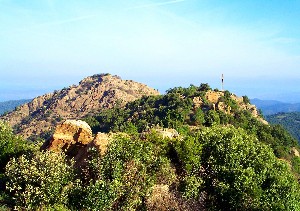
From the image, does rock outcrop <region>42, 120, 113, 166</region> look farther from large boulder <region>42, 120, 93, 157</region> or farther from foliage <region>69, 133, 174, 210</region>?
foliage <region>69, 133, 174, 210</region>

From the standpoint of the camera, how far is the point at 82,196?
32.0 m

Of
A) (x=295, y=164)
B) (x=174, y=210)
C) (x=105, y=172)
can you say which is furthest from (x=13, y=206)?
(x=295, y=164)

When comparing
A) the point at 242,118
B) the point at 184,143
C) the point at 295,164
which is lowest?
the point at 295,164

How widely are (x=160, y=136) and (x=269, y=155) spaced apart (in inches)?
511

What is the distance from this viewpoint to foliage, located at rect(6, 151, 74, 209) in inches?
1243

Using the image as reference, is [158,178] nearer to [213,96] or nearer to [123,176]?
[123,176]

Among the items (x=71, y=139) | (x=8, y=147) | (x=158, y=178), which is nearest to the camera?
(x=158, y=178)

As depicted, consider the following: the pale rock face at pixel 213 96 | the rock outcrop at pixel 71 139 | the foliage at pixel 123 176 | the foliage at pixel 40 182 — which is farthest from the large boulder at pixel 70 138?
the pale rock face at pixel 213 96

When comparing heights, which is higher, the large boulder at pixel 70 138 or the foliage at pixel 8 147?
the large boulder at pixel 70 138

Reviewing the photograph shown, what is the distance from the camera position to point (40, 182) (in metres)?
32.5

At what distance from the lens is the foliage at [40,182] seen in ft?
104

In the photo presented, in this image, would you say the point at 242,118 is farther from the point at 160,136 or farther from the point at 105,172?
the point at 105,172

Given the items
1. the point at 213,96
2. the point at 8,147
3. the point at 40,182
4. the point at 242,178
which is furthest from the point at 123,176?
the point at 213,96

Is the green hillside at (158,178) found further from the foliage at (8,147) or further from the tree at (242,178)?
the foliage at (8,147)
